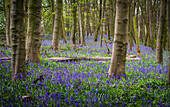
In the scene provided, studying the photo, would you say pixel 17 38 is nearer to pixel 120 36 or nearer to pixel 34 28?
pixel 34 28

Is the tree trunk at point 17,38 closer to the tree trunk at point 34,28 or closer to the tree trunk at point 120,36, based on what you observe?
the tree trunk at point 34,28

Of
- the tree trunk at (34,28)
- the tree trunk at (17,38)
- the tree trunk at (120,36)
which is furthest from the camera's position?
the tree trunk at (34,28)

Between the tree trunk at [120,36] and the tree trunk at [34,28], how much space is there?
3.53m

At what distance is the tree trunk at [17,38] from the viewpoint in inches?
146

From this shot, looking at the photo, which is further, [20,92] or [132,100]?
[20,92]

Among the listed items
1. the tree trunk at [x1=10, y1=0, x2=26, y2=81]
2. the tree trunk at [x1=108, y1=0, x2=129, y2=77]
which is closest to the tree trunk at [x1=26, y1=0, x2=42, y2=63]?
the tree trunk at [x1=10, y1=0, x2=26, y2=81]

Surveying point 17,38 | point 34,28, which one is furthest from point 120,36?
point 34,28

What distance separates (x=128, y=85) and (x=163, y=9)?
544cm

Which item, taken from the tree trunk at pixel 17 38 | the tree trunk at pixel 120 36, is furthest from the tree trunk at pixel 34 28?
the tree trunk at pixel 120 36

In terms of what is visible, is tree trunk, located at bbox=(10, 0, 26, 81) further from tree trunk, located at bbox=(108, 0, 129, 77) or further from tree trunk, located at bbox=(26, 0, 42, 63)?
tree trunk, located at bbox=(108, 0, 129, 77)

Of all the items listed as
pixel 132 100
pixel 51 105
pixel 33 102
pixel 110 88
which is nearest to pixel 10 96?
pixel 33 102

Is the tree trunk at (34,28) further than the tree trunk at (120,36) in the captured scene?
Yes

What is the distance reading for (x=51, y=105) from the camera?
8.85 ft

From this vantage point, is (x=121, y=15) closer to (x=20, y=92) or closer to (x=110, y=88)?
(x=110, y=88)
